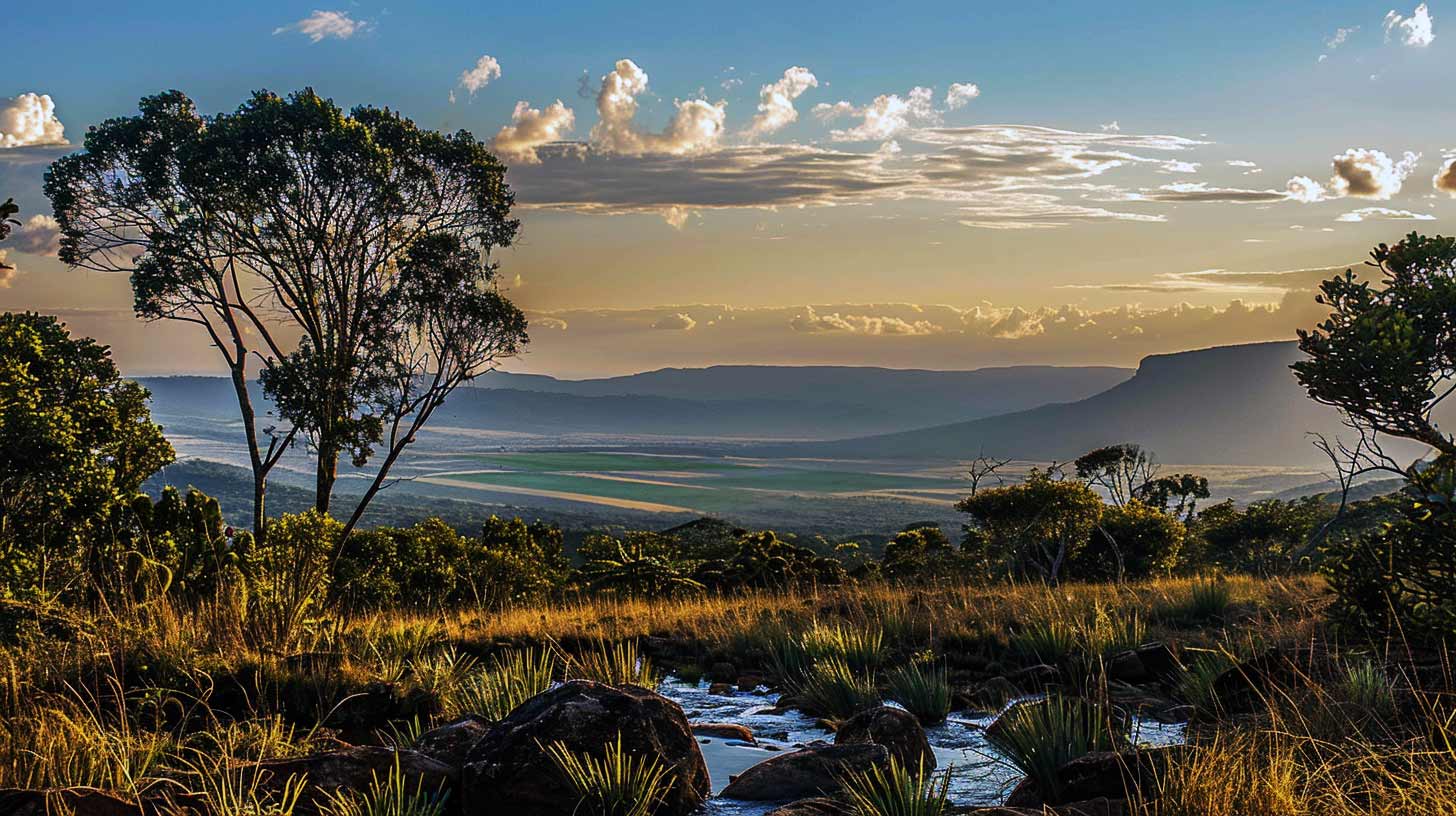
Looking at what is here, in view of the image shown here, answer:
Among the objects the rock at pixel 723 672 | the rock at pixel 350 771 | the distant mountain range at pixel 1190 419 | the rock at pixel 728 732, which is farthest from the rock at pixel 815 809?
the distant mountain range at pixel 1190 419

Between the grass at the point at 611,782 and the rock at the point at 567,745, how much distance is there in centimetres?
9

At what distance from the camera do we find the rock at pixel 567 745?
6.28 metres

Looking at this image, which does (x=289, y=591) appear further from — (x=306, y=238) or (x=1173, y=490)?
(x=1173, y=490)

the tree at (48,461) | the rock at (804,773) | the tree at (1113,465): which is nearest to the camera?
the rock at (804,773)

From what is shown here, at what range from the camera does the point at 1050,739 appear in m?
6.74

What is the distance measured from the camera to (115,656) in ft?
28.4

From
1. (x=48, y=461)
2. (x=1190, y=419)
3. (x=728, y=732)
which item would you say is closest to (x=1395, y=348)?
(x=728, y=732)

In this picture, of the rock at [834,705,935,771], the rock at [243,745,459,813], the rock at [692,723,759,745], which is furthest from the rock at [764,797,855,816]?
the rock at [692,723,759,745]

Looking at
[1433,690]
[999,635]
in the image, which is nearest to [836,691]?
[999,635]

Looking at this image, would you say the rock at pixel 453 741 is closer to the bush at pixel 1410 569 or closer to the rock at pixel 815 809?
the rock at pixel 815 809

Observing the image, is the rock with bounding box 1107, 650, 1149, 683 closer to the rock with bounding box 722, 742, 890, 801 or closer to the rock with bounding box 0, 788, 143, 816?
the rock with bounding box 722, 742, 890, 801

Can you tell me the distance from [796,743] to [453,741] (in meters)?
2.64

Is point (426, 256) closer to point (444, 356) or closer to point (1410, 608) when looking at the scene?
point (444, 356)

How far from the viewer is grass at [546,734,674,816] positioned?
601 cm
